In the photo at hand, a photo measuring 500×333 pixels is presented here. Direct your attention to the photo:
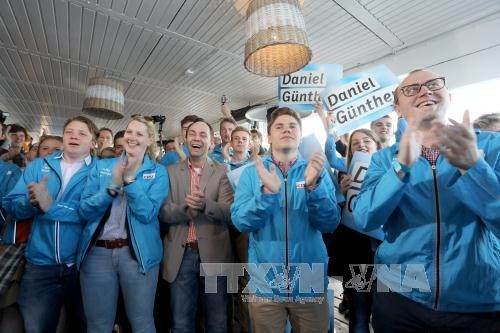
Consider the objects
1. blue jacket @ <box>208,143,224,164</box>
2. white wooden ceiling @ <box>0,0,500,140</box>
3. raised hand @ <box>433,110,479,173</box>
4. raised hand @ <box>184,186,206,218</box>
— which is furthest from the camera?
blue jacket @ <box>208,143,224,164</box>

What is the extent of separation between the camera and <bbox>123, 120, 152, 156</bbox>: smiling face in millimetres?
2062

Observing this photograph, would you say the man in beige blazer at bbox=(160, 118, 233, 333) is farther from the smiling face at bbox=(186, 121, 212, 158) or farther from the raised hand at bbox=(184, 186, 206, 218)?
the smiling face at bbox=(186, 121, 212, 158)

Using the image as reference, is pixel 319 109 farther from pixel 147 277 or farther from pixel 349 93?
pixel 147 277

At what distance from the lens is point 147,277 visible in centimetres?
195

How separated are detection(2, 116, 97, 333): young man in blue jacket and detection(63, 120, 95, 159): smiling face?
4 centimetres

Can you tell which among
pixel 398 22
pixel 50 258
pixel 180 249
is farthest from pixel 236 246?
pixel 398 22

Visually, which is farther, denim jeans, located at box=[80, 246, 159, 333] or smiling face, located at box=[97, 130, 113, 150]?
smiling face, located at box=[97, 130, 113, 150]

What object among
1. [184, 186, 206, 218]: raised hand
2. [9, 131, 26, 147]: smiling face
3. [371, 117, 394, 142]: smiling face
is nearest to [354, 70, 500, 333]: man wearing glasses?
[184, 186, 206, 218]: raised hand

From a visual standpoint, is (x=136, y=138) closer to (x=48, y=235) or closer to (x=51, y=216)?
(x=51, y=216)

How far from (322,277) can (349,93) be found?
Result: 5.47ft

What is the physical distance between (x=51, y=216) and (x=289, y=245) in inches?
68.0

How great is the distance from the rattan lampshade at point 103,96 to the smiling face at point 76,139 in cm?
159

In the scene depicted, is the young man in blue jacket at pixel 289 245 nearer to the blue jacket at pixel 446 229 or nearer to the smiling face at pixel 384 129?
the blue jacket at pixel 446 229

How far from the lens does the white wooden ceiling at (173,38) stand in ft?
10.9
